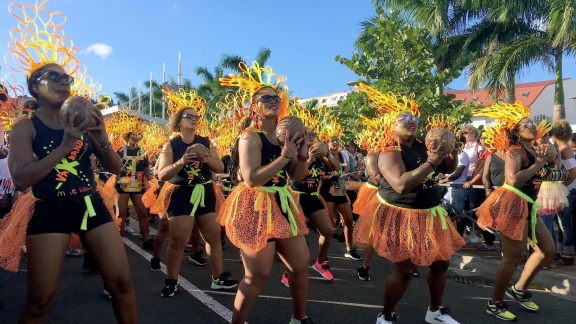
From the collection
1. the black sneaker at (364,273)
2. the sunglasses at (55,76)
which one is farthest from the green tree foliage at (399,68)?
the sunglasses at (55,76)

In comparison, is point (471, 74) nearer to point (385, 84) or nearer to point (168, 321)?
point (385, 84)

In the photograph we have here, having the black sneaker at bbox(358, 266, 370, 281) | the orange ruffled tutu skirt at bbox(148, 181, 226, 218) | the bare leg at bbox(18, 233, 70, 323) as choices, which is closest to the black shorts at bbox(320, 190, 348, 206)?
the black sneaker at bbox(358, 266, 370, 281)

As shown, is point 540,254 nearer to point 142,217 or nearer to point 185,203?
point 185,203

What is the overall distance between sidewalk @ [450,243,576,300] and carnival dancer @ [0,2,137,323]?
5.04 m

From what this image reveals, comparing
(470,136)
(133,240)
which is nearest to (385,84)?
(470,136)

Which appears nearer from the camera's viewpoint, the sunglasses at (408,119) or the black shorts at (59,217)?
the black shorts at (59,217)

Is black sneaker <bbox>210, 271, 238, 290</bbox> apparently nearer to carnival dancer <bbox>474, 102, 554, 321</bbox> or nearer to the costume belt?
carnival dancer <bbox>474, 102, 554, 321</bbox>

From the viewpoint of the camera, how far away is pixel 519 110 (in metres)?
5.05

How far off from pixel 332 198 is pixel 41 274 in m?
4.94

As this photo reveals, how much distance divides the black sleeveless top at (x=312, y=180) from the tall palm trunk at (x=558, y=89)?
1542 centimetres

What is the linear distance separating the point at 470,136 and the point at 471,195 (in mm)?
1208

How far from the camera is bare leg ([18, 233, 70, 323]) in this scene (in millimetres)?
2873

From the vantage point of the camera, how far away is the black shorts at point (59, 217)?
2977mm

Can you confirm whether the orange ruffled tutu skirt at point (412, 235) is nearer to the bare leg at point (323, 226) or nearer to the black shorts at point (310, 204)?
the bare leg at point (323, 226)
